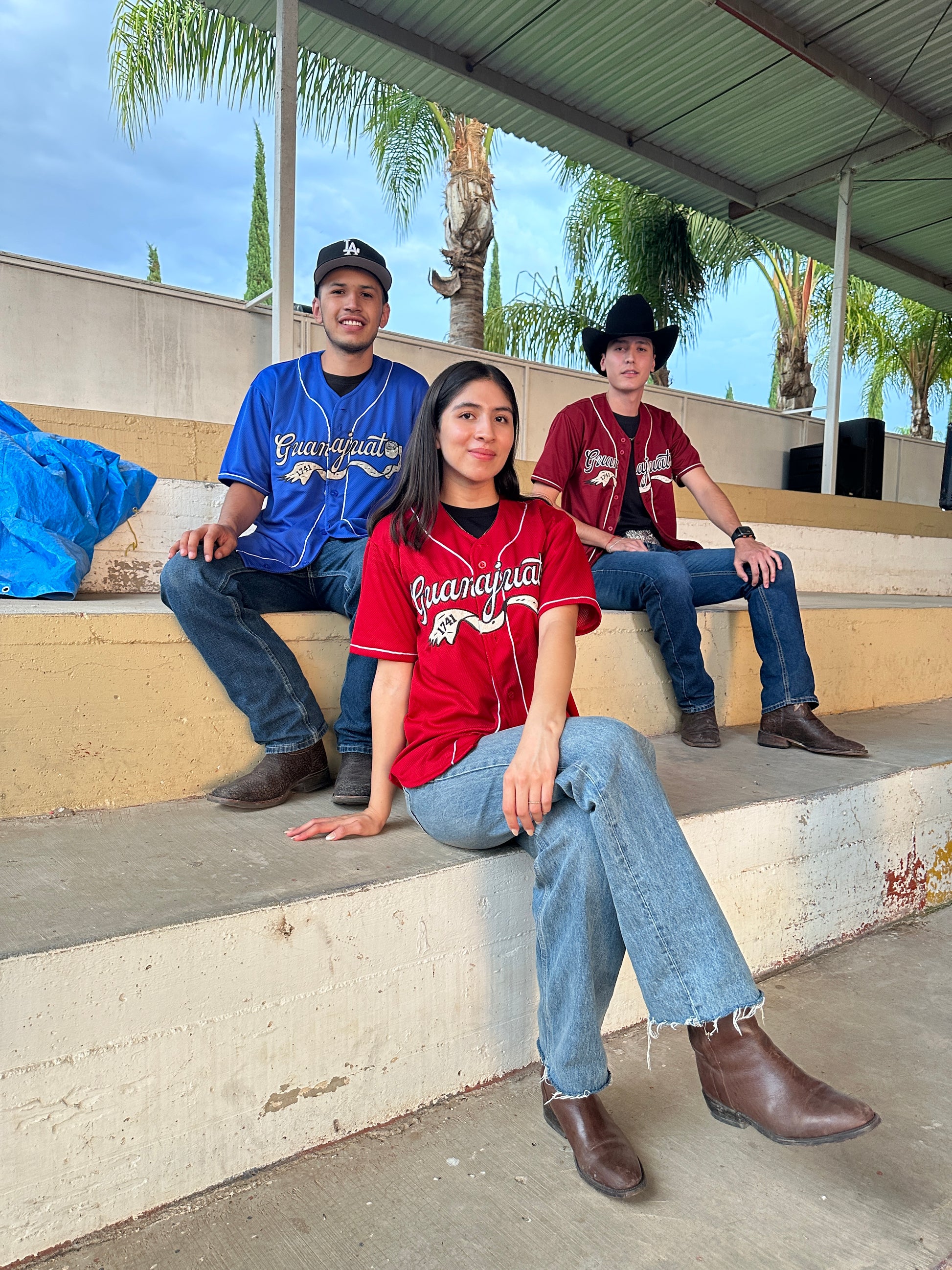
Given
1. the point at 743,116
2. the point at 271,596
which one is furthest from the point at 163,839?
the point at 743,116

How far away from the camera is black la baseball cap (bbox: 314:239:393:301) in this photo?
6.77ft

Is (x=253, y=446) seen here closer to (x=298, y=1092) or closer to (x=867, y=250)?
(x=298, y=1092)

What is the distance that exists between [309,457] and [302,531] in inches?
7.3

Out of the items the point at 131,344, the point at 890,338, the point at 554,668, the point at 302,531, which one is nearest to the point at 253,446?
the point at 302,531

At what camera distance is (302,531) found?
6.63ft

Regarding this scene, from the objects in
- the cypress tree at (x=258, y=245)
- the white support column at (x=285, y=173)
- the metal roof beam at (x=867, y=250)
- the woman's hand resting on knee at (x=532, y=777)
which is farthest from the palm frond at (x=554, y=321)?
the cypress tree at (x=258, y=245)

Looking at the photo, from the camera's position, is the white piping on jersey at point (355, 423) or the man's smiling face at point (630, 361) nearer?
the white piping on jersey at point (355, 423)

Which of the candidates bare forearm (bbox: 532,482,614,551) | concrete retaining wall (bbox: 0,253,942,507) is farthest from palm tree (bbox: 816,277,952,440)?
bare forearm (bbox: 532,482,614,551)

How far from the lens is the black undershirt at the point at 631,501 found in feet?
8.86

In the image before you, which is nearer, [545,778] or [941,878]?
[545,778]

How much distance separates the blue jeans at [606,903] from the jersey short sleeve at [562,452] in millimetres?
1373

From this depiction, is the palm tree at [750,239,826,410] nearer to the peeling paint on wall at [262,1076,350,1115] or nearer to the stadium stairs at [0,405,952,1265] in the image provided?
the stadium stairs at [0,405,952,1265]

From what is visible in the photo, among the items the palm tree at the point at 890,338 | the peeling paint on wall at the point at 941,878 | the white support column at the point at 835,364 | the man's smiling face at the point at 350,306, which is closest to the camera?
the man's smiling face at the point at 350,306

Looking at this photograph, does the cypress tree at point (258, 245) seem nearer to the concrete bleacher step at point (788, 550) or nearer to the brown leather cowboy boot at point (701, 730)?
the concrete bleacher step at point (788, 550)
